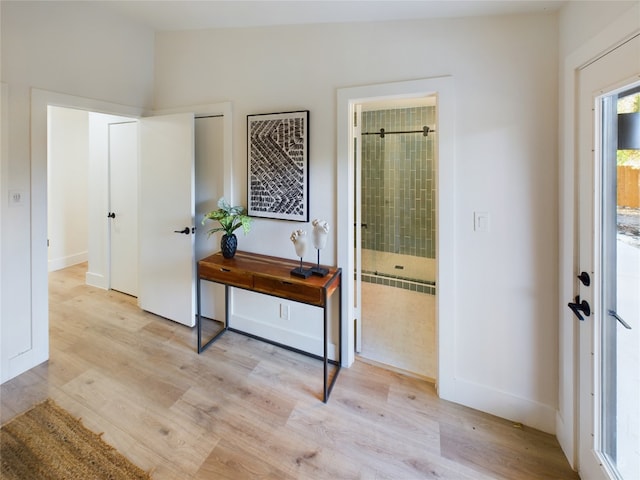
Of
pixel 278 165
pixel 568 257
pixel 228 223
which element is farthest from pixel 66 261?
pixel 568 257

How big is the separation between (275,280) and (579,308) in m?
1.64

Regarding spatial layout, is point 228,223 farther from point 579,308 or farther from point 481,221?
point 579,308

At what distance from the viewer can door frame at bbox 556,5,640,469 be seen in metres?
1.36

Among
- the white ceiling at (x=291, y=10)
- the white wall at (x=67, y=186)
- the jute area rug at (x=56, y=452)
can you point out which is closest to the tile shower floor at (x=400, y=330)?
the jute area rug at (x=56, y=452)

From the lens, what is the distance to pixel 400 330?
2773mm

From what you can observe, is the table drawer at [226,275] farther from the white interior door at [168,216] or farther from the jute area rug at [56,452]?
the jute area rug at [56,452]

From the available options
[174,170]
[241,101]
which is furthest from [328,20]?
[174,170]


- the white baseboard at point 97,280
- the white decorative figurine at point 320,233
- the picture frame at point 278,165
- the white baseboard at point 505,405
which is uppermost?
the picture frame at point 278,165

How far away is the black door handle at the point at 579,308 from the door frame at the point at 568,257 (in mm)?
62

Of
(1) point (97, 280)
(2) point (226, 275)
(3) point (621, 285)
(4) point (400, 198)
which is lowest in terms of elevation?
(1) point (97, 280)

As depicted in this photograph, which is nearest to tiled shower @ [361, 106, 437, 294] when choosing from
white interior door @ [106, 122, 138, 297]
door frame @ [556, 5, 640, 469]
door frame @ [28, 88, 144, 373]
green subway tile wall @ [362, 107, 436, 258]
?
green subway tile wall @ [362, 107, 436, 258]

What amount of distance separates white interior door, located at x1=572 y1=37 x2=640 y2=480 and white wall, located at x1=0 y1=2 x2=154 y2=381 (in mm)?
3350

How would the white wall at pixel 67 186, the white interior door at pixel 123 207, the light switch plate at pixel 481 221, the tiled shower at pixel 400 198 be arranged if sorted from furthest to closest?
the white wall at pixel 67 186, the tiled shower at pixel 400 198, the white interior door at pixel 123 207, the light switch plate at pixel 481 221

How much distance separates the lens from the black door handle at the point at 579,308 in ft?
4.27
